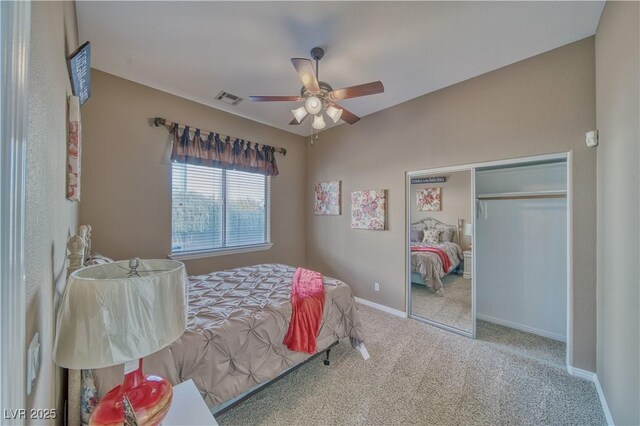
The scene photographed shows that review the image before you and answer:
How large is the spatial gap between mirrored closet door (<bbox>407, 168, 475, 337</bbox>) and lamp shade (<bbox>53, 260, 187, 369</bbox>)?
10.3 feet

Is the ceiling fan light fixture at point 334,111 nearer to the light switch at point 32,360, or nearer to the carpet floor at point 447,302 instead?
the light switch at point 32,360

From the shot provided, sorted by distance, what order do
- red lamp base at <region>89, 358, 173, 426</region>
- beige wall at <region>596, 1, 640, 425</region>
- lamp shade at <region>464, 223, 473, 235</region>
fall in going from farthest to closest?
1. lamp shade at <region>464, 223, 473, 235</region>
2. beige wall at <region>596, 1, 640, 425</region>
3. red lamp base at <region>89, 358, 173, 426</region>

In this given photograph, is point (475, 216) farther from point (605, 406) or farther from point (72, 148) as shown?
point (72, 148)

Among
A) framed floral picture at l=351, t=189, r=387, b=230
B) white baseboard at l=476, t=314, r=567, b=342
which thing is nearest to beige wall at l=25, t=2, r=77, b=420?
framed floral picture at l=351, t=189, r=387, b=230

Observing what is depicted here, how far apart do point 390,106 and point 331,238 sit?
229 cm

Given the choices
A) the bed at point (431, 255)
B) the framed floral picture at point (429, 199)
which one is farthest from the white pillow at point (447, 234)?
the framed floral picture at point (429, 199)

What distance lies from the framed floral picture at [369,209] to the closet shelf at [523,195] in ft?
3.95

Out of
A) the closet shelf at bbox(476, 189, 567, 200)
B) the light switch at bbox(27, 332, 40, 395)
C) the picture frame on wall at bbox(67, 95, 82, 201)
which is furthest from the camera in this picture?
the closet shelf at bbox(476, 189, 567, 200)

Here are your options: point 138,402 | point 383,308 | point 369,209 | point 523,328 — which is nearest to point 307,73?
point 138,402

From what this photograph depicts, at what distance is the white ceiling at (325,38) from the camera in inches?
74.3

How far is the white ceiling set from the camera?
189 cm

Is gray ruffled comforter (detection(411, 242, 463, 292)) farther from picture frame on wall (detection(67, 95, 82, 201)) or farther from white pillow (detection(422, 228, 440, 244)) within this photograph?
picture frame on wall (detection(67, 95, 82, 201))

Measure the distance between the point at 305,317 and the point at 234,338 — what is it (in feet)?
1.97

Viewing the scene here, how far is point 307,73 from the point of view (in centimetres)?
196
